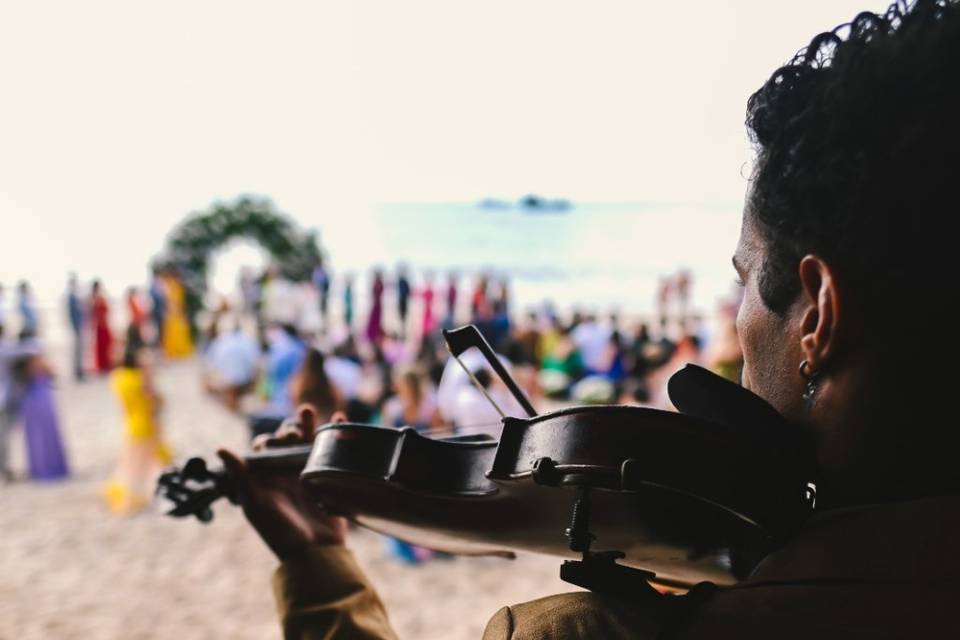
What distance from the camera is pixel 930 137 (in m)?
0.63

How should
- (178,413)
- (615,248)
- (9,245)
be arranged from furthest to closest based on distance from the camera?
(615,248), (9,245), (178,413)

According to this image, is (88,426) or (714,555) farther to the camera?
(88,426)

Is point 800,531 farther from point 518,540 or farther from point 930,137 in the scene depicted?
point 518,540

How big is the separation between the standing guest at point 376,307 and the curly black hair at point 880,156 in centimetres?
1286

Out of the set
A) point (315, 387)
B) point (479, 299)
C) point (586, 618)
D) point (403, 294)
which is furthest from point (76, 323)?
point (586, 618)

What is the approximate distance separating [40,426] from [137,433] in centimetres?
113

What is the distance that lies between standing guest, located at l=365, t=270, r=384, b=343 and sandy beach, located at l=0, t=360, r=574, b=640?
293 inches

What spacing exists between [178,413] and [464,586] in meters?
5.85

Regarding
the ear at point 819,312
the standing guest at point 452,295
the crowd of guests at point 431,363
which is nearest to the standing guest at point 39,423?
the crowd of guests at point 431,363

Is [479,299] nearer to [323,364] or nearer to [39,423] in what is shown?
[39,423]

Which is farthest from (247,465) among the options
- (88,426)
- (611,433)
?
(88,426)

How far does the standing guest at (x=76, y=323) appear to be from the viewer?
37.0ft

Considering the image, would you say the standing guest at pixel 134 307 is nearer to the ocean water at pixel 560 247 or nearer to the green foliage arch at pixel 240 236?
the green foliage arch at pixel 240 236

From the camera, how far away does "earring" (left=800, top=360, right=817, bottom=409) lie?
705mm
